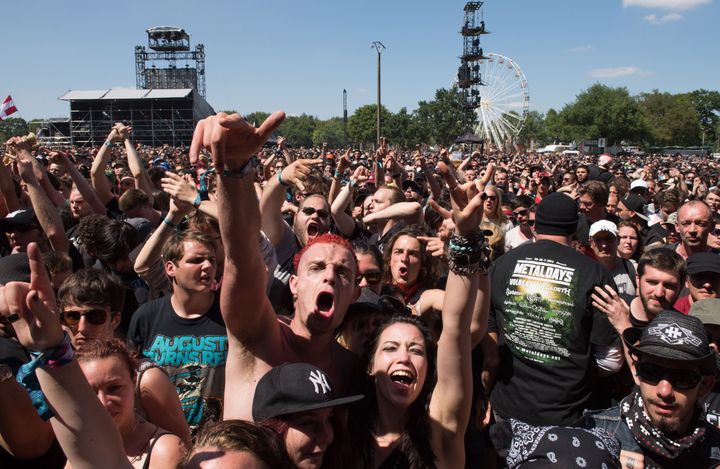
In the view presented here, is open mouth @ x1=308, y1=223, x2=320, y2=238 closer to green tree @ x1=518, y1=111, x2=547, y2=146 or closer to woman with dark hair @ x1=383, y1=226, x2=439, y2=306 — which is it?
woman with dark hair @ x1=383, y1=226, x2=439, y2=306

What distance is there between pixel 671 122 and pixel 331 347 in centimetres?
11414

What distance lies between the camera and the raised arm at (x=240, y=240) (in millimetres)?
1702

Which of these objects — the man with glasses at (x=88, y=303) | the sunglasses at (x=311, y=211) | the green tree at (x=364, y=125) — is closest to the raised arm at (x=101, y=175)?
the sunglasses at (x=311, y=211)

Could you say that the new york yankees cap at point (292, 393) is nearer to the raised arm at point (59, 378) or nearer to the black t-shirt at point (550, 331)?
the raised arm at point (59, 378)

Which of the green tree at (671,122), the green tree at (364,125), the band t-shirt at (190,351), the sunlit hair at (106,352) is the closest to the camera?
the sunlit hair at (106,352)

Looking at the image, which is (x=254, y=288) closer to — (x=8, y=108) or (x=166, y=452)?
(x=166, y=452)

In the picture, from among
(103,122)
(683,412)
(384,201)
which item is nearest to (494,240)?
(384,201)

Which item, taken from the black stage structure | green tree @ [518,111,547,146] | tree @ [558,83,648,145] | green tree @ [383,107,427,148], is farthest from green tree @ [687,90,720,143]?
the black stage structure

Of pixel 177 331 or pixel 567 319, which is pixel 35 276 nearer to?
pixel 177 331

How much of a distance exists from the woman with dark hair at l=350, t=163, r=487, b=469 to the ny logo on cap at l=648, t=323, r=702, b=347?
83cm

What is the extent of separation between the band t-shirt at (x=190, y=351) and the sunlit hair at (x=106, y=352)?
72cm

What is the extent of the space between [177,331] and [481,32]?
72.9 m

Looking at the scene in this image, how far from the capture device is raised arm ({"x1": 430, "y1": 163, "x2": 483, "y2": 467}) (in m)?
2.07

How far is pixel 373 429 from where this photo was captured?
84.8 inches
